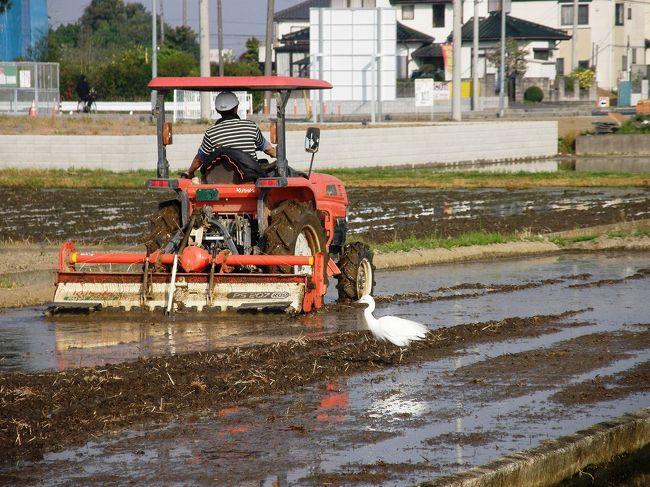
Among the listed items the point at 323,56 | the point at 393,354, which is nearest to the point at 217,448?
the point at 393,354

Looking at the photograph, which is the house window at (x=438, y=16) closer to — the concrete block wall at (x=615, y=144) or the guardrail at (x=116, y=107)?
the guardrail at (x=116, y=107)

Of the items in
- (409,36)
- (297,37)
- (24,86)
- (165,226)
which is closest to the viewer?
(165,226)

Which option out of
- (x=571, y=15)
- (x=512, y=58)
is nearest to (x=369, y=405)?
(x=512, y=58)

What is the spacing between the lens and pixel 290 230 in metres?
11.4

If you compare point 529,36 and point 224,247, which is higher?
point 529,36

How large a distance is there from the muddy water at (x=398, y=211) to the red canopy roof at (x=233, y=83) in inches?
247

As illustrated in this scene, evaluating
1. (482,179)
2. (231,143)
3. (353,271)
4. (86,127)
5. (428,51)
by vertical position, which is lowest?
(353,271)

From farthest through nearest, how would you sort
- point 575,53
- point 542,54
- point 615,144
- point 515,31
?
point 542,54 → point 575,53 → point 515,31 → point 615,144

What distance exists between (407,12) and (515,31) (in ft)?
34.6

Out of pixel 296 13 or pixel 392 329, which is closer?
pixel 392 329

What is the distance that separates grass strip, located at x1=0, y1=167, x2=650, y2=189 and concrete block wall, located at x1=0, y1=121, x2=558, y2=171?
429mm

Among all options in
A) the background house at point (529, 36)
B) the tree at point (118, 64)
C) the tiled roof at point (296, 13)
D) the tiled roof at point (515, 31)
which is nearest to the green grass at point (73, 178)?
the tree at point (118, 64)

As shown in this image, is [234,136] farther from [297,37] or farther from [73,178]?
[297,37]

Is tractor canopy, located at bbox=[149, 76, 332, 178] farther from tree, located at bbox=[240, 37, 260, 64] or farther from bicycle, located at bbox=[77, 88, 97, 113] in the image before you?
tree, located at bbox=[240, 37, 260, 64]
